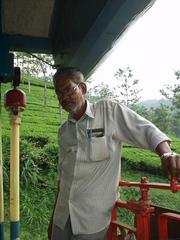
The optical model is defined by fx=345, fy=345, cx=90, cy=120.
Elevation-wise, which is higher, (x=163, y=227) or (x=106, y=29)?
(x=106, y=29)

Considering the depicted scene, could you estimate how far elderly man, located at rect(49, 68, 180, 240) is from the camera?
1.64 meters

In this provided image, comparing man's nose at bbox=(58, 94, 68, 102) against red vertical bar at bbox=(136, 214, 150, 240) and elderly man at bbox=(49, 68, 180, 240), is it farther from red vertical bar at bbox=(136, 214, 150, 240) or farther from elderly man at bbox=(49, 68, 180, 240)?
red vertical bar at bbox=(136, 214, 150, 240)

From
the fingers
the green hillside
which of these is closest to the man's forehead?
the fingers

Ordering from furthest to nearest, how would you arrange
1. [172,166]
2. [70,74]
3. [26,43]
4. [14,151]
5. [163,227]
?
[26,43] → [14,151] → [70,74] → [163,227] → [172,166]

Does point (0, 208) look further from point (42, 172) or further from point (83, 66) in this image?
point (42, 172)

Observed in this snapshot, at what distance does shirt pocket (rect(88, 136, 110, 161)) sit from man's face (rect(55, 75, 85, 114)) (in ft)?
0.68

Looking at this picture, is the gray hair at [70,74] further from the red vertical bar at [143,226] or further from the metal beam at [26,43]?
the metal beam at [26,43]

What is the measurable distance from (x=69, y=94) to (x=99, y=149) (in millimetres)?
311

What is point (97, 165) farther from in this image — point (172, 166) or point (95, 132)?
point (172, 166)

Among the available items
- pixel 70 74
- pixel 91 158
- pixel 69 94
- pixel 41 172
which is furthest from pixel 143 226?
pixel 41 172

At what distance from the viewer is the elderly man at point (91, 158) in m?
1.64

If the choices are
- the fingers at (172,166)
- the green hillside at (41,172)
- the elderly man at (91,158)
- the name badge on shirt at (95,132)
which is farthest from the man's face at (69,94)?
the green hillside at (41,172)

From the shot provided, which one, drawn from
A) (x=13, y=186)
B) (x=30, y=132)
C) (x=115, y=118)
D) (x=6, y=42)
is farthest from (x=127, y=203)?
(x=30, y=132)

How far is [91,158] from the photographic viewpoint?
5.40 ft
